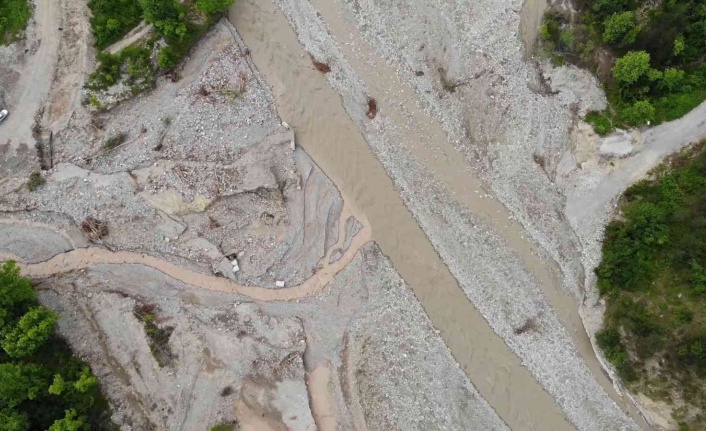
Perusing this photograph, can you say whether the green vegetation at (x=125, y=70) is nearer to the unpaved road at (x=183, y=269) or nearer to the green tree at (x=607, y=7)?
the unpaved road at (x=183, y=269)

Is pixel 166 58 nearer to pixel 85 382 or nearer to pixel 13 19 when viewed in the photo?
pixel 13 19

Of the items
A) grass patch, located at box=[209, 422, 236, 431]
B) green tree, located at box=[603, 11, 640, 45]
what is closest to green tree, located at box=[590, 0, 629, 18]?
green tree, located at box=[603, 11, 640, 45]

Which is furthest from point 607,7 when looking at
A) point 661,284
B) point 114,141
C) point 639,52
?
point 114,141

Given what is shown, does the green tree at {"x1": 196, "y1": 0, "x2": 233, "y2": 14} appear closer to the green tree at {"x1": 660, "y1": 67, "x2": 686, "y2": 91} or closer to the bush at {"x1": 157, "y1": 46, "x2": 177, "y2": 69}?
the bush at {"x1": 157, "y1": 46, "x2": 177, "y2": 69}

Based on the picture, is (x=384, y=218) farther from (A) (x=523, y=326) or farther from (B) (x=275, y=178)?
(A) (x=523, y=326)

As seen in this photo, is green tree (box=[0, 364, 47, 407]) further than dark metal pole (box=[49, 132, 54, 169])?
No

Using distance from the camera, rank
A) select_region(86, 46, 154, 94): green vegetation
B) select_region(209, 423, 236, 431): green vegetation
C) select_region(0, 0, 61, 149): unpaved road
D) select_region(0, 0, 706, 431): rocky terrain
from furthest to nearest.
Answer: select_region(86, 46, 154, 94): green vegetation, select_region(0, 0, 61, 149): unpaved road, select_region(0, 0, 706, 431): rocky terrain, select_region(209, 423, 236, 431): green vegetation

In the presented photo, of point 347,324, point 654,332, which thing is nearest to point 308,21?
point 347,324
